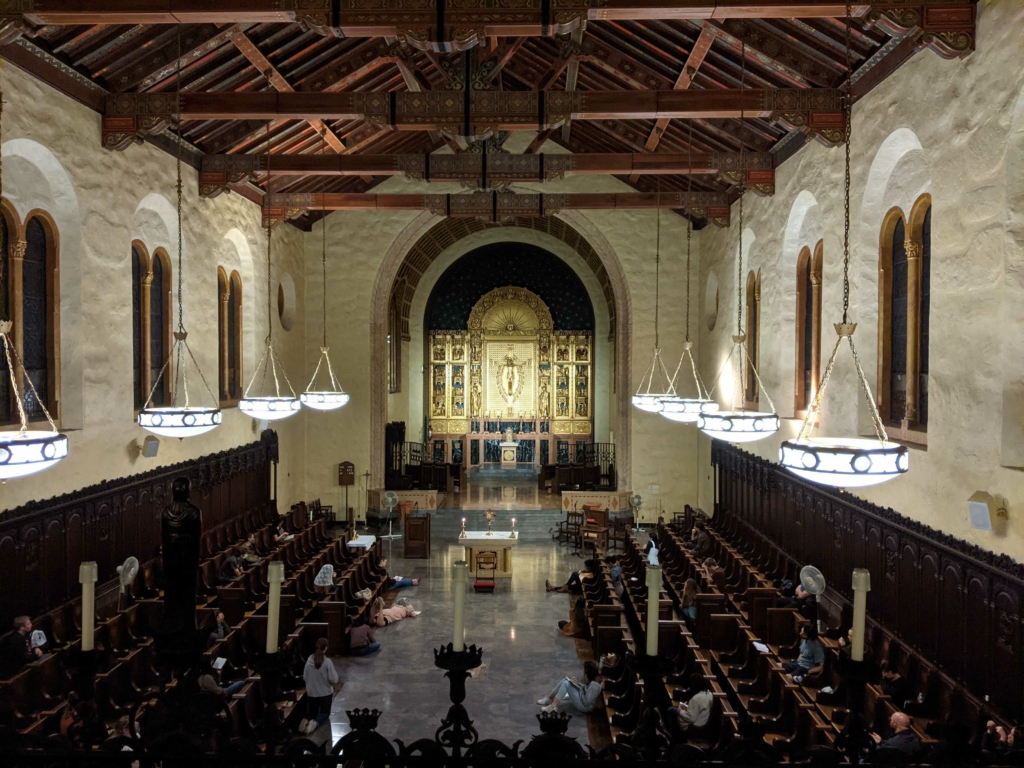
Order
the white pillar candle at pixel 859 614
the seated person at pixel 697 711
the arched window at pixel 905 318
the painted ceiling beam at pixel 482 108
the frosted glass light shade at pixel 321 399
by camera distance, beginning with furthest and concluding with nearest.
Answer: the frosted glass light shade at pixel 321 399 < the painted ceiling beam at pixel 482 108 < the arched window at pixel 905 318 < the seated person at pixel 697 711 < the white pillar candle at pixel 859 614

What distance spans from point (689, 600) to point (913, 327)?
225 inches

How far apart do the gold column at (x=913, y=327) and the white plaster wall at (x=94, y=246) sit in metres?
11.0

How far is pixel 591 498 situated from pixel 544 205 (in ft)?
27.5

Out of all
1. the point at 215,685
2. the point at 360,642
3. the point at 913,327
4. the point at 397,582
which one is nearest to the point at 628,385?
the point at 397,582

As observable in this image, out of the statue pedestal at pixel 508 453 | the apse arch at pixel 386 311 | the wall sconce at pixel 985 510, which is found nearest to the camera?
the wall sconce at pixel 985 510

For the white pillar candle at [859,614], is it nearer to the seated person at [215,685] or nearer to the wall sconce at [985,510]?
the wall sconce at [985,510]

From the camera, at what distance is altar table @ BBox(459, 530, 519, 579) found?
16.7m

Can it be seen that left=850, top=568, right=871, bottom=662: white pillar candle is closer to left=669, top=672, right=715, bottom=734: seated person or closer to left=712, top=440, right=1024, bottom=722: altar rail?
left=712, top=440, right=1024, bottom=722: altar rail

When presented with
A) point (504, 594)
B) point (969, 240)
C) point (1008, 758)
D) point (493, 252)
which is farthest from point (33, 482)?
point (493, 252)

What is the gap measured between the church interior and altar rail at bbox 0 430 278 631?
7 cm

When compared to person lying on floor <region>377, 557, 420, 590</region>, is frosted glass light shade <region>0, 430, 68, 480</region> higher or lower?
higher

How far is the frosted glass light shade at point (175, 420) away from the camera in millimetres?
8570

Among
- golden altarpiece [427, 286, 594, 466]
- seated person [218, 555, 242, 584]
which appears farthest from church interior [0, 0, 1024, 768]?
golden altarpiece [427, 286, 594, 466]

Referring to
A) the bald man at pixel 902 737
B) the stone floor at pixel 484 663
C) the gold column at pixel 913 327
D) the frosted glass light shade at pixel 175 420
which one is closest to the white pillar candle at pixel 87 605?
the frosted glass light shade at pixel 175 420
